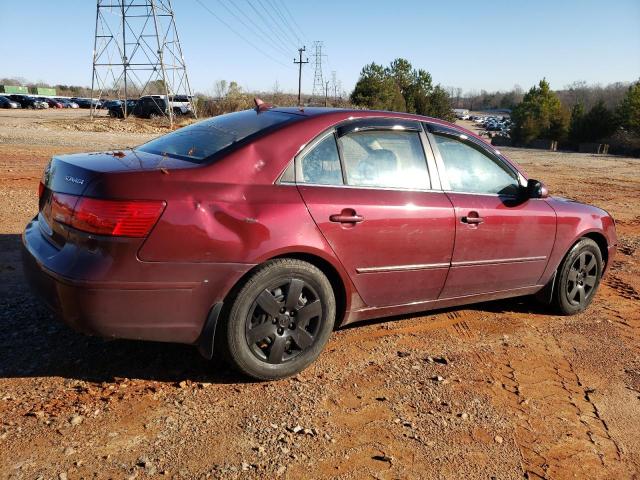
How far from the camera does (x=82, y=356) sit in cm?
344

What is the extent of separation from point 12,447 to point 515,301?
4.34m

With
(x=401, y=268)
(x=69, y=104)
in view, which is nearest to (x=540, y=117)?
(x=69, y=104)

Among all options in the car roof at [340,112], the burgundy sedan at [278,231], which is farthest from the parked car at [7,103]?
the car roof at [340,112]

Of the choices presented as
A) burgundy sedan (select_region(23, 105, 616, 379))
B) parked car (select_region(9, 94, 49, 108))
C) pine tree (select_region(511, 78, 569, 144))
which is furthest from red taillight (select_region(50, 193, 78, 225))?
parked car (select_region(9, 94, 49, 108))

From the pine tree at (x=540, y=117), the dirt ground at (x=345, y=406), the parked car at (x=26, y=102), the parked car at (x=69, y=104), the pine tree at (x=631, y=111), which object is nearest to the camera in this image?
the dirt ground at (x=345, y=406)

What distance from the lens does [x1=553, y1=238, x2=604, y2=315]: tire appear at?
479 centimetres

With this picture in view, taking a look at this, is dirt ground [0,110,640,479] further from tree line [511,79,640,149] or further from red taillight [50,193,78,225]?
tree line [511,79,640,149]

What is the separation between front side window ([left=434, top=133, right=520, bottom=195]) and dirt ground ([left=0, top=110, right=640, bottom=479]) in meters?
1.14

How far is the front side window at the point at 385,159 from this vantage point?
363 centimetres

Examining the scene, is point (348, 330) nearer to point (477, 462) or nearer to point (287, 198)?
point (287, 198)

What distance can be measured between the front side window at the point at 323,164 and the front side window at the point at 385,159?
7cm

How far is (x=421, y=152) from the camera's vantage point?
3.96 meters

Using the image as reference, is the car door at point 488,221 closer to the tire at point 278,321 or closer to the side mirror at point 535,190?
the side mirror at point 535,190

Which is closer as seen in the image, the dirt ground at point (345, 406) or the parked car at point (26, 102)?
the dirt ground at point (345, 406)
